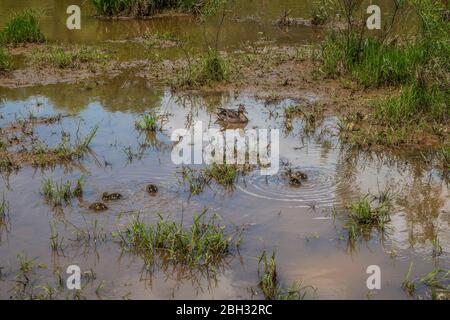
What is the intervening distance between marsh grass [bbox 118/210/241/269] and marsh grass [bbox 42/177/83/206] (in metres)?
1.13

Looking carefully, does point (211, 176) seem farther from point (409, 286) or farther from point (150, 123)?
point (409, 286)

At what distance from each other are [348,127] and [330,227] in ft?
9.81

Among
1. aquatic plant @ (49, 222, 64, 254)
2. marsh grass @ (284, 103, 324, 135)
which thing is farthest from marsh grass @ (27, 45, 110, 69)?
aquatic plant @ (49, 222, 64, 254)

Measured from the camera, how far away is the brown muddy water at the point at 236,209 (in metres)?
5.36

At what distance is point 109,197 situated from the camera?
6809 millimetres

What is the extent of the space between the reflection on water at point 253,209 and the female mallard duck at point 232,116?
29 cm

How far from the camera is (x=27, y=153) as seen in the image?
817 centimetres

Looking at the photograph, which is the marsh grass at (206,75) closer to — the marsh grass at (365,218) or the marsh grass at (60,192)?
the marsh grass at (60,192)

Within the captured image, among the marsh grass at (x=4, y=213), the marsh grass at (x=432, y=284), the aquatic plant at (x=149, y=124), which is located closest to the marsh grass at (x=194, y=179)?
the aquatic plant at (x=149, y=124)

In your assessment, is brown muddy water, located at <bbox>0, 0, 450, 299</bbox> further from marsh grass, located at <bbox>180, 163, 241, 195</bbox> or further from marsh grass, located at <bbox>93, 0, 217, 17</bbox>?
marsh grass, located at <bbox>93, 0, 217, 17</bbox>

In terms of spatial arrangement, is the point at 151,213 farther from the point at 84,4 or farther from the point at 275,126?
the point at 84,4

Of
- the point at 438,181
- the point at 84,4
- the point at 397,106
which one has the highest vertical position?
the point at 84,4

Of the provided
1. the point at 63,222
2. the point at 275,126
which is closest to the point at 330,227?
the point at 63,222

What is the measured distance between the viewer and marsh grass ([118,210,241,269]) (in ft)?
18.4
